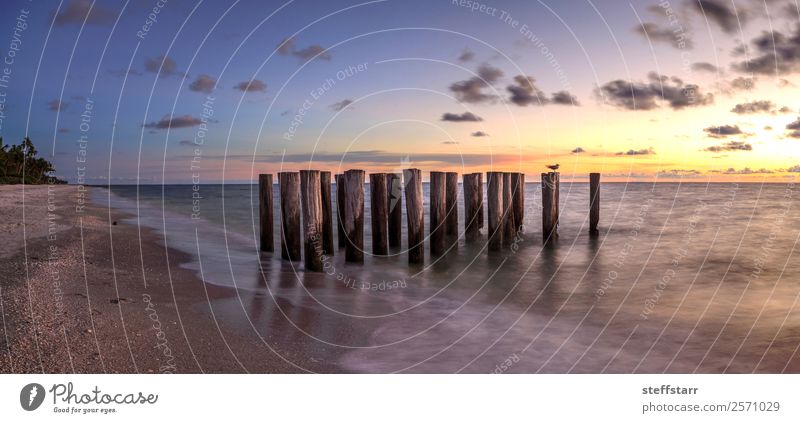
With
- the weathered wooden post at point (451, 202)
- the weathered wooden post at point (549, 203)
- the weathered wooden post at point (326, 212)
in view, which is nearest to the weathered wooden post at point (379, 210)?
the weathered wooden post at point (326, 212)

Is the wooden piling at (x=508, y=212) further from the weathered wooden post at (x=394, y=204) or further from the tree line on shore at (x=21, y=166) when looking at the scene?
the tree line on shore at (x=21, y=166)

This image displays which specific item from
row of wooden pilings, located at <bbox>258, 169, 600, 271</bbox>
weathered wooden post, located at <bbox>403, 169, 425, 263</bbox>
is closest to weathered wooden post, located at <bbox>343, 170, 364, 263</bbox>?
row of wooden pilings, located at <bbox>258, 169, 600, 271</bbox>

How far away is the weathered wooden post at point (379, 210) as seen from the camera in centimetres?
1063

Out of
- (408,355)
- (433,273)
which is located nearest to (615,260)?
(433,273)

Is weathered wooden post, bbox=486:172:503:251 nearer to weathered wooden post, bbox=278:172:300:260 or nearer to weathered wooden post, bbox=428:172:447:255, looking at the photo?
weathered wooden post, bbox=428:172:447:255

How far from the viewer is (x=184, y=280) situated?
28.6 feet

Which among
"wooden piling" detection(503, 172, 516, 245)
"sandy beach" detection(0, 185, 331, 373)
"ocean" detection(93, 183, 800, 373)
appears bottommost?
"ocean" detection(93, 183, 800, 373)

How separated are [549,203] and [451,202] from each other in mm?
2849

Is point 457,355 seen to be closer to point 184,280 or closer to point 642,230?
point 184,280

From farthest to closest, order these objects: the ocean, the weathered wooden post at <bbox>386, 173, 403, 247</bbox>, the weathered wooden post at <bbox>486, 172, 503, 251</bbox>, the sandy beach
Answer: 1. the weathered wooden post at <bbox>486, 172, 503, 251</bbox>
2. the weathered wooden post at <bbox>386, 173, 403, 247</bbox>
3. the ocean
4. the sandy beach

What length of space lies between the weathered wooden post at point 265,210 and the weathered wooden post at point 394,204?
7.98 ft

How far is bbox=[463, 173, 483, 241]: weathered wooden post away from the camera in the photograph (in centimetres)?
1391

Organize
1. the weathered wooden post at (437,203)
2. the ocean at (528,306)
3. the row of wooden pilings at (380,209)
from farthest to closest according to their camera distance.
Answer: the weathered wooden post at (437,203) < the row of wooden pilings at (380,209) < the ocean at (528,306)
